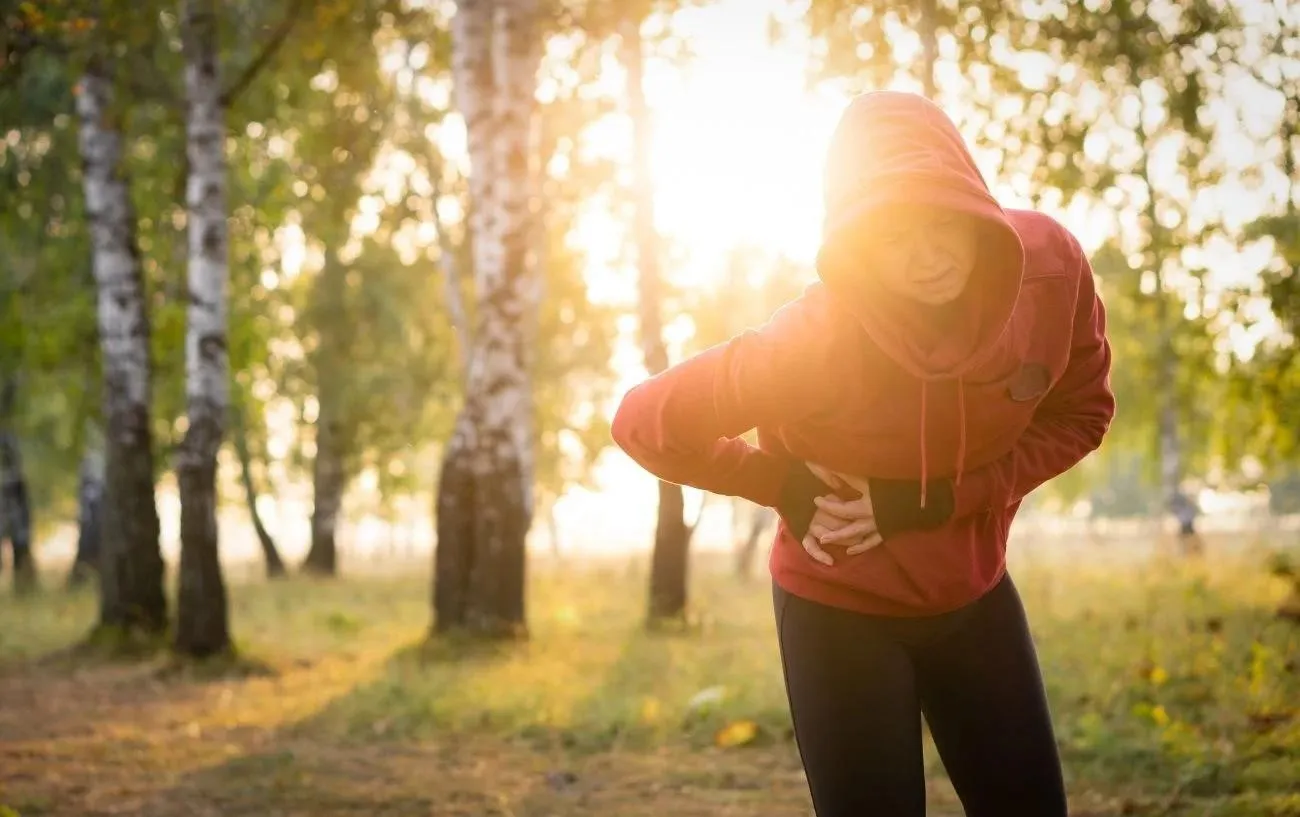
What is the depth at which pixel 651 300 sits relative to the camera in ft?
45.1

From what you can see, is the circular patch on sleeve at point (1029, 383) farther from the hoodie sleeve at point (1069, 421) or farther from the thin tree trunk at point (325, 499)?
the thin tree trunk at point (325, 499)

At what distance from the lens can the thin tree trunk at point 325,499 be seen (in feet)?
88.9

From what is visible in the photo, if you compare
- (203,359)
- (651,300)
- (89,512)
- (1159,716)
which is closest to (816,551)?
(1159,716)

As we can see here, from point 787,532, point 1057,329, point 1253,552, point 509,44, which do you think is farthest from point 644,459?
point 1253,552

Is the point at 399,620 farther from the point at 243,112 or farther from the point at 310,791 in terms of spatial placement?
the point at 310,791

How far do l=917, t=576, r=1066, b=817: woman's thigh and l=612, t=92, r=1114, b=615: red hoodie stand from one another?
0.33ft

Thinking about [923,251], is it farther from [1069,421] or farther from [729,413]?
[1069,421]

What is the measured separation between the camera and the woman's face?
281 centimetres

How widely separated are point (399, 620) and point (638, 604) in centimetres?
335

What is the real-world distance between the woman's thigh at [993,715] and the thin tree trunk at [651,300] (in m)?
10.6

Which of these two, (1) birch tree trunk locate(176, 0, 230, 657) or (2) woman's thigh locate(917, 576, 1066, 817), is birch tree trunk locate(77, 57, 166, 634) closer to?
(1) birch tree trunk locate(176, 0, 230, 657)

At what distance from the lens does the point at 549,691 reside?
9.30 m

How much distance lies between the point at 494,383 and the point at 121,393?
13.2ft

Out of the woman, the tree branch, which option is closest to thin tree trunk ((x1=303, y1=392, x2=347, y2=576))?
the tree branch
